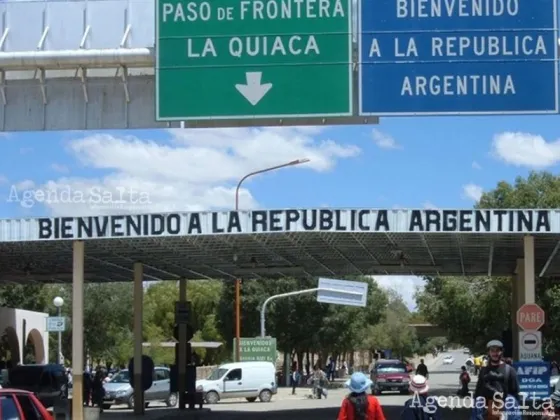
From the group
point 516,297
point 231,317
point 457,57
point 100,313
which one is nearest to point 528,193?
point 516,297

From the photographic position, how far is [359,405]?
435 inches

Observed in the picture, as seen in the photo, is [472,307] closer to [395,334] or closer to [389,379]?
[389,379]

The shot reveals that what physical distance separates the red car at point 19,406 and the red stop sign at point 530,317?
37.8 feet

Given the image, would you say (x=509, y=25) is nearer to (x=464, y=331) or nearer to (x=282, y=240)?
(x=282, y=240)

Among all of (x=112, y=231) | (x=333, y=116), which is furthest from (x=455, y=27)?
(x=112, y=231)

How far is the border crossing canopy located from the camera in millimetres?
22312

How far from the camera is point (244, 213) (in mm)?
22656

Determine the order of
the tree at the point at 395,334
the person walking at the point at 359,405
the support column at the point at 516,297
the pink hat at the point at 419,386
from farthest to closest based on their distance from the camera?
the tree at the point at 395,334 → the support column at the point at 516,297 → the pink hat at the point at 419,386 → the person walking at the point at 359,405

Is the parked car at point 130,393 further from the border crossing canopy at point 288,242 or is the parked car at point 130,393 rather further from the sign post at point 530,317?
the sign post at point 530,317

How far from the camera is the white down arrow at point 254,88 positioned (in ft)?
69.2

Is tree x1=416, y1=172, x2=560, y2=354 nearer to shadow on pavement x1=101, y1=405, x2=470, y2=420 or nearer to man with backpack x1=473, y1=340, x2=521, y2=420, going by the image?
shadow on pavement x1=101, y1=405, x2=470, y2=420

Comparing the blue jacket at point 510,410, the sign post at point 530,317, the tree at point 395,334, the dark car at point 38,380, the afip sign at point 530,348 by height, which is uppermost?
the sign post at point 530,317

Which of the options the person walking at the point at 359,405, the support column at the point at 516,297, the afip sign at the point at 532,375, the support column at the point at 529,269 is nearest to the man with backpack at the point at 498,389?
the person walking at the point at 359,405

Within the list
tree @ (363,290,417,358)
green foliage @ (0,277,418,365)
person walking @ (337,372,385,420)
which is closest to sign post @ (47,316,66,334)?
person walking @ (337,372,385,420)
